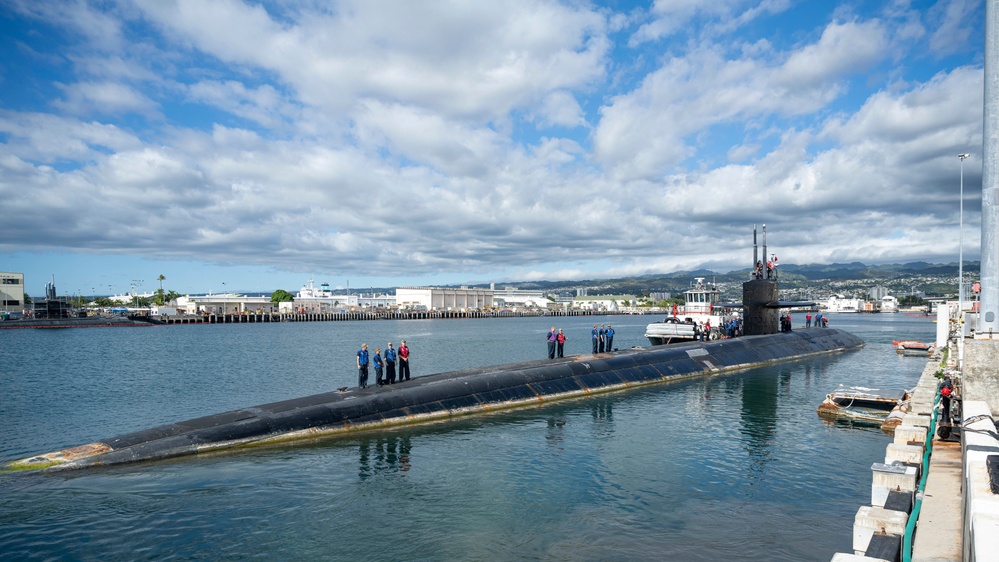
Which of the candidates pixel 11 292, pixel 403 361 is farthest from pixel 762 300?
pixel 11 292

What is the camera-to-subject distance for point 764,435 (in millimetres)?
17531

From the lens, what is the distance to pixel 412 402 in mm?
18312

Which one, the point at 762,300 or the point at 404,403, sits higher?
the point at 762,300

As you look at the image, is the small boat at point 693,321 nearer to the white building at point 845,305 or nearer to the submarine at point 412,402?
the submarine at point 412,402

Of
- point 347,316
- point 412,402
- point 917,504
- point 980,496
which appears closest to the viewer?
point 980,496

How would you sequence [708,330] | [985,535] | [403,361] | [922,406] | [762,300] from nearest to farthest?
1. [985,535]
2. [922,406]
3. [403,361]
4. [762,300]
5. [708,330]

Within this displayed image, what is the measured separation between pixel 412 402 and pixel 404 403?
279 mm

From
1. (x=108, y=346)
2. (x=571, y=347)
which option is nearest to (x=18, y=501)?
(x=571, y=347)

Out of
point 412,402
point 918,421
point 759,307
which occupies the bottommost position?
point 412,402

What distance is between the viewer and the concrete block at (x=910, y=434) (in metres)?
10.4

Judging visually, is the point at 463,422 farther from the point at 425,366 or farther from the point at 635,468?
the point at 425,366

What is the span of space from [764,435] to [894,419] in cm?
360

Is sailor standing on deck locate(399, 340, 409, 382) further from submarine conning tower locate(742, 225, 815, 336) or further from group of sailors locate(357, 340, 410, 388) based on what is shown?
submarine conning tower locate(742, 225, 815, 336)

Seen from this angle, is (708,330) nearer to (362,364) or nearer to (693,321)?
(693,321)
